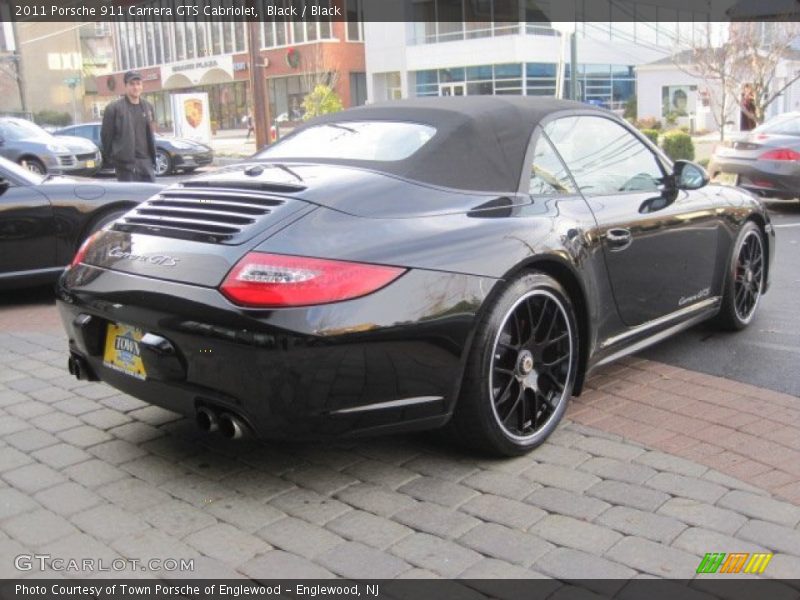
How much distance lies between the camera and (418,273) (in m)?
3.01

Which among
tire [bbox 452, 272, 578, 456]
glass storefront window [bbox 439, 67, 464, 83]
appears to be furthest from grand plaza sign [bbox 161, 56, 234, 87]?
tire [bbox 452, 272, 578, 456]

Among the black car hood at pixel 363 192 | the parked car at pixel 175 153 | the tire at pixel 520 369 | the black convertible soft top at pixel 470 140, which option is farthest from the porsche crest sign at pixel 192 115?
the tire at pixel 520 369

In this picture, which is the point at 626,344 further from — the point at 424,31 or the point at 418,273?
the point at 424,31

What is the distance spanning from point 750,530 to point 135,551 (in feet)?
6.51

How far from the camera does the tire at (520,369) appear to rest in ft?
10.4

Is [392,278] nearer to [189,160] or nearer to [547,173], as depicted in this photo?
[547,173]

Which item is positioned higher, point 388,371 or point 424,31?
point 424,31

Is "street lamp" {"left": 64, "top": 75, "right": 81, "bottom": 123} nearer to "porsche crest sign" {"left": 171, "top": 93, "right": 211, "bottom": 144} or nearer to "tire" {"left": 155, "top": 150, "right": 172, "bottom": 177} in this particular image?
"porsche crest sign" {"left": 171, "top": 93, "right": 211, "bottom": 144}

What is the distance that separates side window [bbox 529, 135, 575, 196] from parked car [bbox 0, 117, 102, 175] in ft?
52.9

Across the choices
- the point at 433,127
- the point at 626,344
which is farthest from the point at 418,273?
the point at 626,344

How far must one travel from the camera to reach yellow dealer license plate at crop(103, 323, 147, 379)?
10.4ft

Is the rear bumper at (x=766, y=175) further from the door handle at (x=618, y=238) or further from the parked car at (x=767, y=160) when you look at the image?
the door handle at (x=618, y=238)

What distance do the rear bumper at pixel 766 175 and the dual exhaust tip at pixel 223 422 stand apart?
9389 mm

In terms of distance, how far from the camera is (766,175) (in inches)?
419
